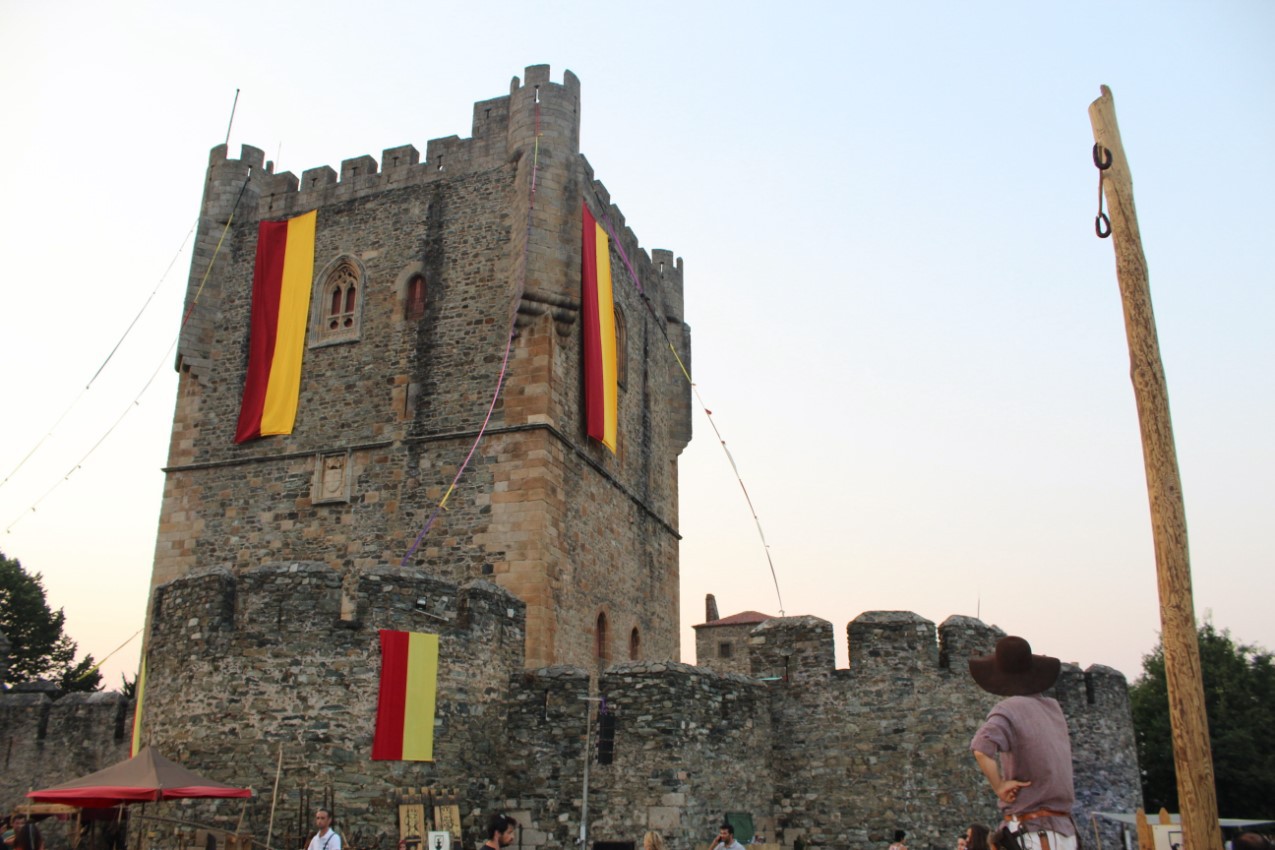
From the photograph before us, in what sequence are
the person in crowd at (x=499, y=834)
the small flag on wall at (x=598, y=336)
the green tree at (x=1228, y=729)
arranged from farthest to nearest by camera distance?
the green tree at (x=1228, y=729) < the small flag on wall at (x=598, y=336) < the person in crowd at (x=499, y=834)

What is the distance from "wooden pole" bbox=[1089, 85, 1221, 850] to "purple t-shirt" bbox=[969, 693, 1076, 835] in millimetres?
666

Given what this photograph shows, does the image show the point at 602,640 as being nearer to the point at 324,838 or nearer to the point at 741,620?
Answer: the point at 324,838

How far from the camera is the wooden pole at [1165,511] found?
5770mm

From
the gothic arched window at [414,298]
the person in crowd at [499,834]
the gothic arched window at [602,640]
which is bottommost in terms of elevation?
the person in crowd at [499,834]

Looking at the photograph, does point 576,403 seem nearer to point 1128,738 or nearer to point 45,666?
point 1128,738

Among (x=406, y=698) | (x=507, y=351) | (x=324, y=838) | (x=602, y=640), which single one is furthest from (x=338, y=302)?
(x=324, y=838)

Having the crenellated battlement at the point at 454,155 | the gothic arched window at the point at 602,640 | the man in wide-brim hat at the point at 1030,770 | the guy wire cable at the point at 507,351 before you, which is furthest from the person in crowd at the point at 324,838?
the crenellated battlement at the point at 454,155

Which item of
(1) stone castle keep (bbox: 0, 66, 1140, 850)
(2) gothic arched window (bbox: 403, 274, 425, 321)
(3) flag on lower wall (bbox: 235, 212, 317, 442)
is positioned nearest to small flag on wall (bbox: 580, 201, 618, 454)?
(1) stone castle keep (bbox: 0, 66, 1140, 850)

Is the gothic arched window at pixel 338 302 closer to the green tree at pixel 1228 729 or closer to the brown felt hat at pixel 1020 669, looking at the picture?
the brown felt hat at pixel 1020 669

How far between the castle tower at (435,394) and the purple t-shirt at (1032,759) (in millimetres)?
10773

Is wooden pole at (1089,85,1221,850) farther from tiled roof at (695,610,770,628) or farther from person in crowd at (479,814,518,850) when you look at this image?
tiled roof at (695,610,770,628)

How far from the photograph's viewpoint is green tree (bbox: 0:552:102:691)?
32.3 m

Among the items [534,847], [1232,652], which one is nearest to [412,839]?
[534,847]

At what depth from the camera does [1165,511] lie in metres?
6.21
